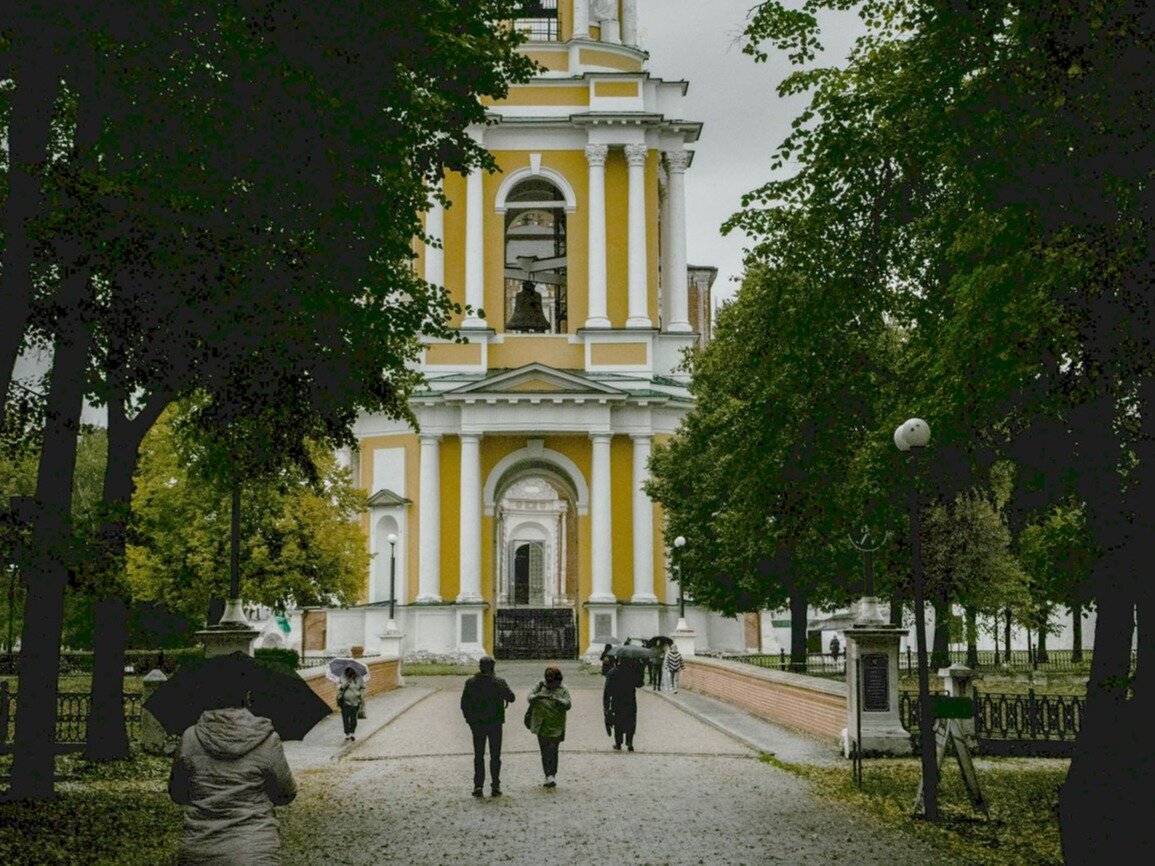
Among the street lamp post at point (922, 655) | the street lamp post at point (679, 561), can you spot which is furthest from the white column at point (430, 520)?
the street lamp post at point (922, 655)

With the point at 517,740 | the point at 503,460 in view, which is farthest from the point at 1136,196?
the point at 503,460

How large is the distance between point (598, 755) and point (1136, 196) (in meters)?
11.0

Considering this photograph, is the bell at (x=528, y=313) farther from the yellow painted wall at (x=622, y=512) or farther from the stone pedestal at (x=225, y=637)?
the stone pedestal at (x=225, y=637)

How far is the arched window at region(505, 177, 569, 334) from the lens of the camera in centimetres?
4997

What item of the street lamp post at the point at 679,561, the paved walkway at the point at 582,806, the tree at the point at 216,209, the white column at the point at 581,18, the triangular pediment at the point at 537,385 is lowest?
the paved walkway at the point at 582,806

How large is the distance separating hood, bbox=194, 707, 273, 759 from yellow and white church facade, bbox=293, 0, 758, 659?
39.8m

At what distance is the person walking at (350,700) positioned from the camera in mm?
22359

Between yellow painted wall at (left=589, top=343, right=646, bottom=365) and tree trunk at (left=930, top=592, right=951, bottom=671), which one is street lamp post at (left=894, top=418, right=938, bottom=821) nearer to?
tree trunk at (left=930, top=592, right=951, bottom=671)

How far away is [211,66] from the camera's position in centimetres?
1239

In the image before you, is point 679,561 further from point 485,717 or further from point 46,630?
point 46,630

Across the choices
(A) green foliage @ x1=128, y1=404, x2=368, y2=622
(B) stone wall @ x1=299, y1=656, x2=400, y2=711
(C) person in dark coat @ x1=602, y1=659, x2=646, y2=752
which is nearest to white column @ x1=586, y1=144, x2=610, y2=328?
(A) green foliage @ x1=128, y1=404, x2=368, y2=622

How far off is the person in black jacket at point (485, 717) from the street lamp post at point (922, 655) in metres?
4.32

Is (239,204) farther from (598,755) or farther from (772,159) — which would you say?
(598,755)

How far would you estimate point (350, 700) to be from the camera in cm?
2244
